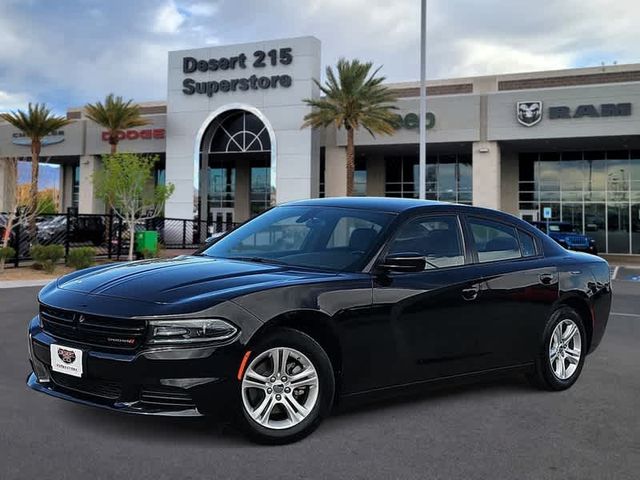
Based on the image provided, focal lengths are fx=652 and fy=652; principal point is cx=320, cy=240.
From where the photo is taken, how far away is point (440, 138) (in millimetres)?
36125

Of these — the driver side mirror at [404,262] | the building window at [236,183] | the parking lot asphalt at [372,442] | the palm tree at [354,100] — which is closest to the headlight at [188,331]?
the parking lot asphalt at [372,442]

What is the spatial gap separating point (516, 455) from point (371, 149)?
3669 cm

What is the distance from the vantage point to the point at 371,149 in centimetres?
3997

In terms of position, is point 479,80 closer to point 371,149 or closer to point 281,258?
point 371,149

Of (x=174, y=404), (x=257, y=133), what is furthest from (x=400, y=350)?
(x=257, y=133)

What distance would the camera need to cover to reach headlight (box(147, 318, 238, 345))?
12.0ft

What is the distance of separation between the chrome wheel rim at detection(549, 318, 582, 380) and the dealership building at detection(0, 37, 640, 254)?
3004 cm

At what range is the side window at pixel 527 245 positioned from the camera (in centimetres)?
563

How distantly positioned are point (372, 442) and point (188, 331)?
1.39 m

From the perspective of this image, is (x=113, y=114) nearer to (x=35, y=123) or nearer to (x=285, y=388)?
(x=35, y=123)

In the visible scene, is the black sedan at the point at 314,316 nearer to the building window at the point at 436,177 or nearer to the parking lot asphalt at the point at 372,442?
the parking lot asphalt at the point at 372,442

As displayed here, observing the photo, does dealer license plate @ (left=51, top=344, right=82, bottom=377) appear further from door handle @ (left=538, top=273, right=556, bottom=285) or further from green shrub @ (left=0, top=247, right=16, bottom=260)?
green shrub @ (left=0, top=247, right=16, bottom=260)

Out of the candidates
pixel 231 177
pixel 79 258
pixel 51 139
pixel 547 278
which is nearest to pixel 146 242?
pixel 79 258

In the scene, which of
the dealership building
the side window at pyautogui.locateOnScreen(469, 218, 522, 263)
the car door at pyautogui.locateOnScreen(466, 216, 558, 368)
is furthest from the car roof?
the dealership building
